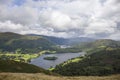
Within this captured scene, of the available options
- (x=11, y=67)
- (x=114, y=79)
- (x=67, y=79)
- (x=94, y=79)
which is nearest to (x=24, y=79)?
(x=67, y=79)

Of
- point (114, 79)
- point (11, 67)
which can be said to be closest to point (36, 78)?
point (114, 79)

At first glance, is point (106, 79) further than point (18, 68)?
No

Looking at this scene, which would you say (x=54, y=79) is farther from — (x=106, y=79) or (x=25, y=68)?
(x=25, y=68)

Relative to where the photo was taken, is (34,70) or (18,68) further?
(34,70)

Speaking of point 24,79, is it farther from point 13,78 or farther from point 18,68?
point 18,68

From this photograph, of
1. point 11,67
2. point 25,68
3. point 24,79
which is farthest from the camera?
point 25,68

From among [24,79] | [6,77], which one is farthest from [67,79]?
[6,77]

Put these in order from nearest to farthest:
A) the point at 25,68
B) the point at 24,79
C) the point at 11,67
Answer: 1. the point at 24,79
2. the point at 11,67
3. the point at 25,68
